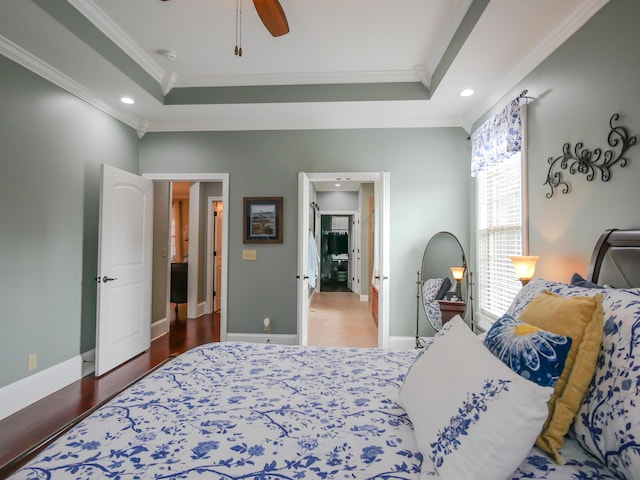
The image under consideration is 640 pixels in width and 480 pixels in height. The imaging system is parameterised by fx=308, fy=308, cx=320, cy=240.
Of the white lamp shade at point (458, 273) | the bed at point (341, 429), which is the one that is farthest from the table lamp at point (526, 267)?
the white lamp shade at point (458, 273)

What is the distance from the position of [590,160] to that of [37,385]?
4087 millimetres

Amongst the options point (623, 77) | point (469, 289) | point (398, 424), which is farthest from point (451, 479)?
point (469, 289)

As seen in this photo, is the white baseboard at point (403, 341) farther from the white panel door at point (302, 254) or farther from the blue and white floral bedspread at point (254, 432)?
the blue and white floral bedspread at point (254, 432)

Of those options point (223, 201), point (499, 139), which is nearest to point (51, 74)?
point (223, 201)

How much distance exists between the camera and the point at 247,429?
96 centimetres

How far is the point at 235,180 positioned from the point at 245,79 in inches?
43.0

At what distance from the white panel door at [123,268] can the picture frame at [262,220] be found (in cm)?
114

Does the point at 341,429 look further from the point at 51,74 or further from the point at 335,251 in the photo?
the point at 335,251

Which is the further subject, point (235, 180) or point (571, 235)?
point (235, 180)

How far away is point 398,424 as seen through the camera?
100 centimetres

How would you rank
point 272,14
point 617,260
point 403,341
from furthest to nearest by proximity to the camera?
point 403,341 < point 272,14 < point 617,260

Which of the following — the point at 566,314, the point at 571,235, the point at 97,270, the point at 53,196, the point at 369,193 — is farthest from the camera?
the point at 369,193

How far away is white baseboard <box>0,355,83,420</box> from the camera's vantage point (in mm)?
2197

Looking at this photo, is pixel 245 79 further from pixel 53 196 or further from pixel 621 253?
pixel 621 253
